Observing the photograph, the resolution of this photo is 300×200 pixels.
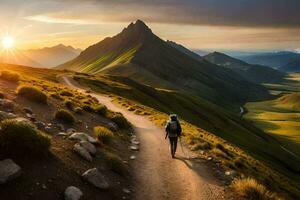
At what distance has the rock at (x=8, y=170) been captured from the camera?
14.5 m

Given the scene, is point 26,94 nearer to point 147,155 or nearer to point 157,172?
point 147,155

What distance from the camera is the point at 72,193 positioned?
1573 cm

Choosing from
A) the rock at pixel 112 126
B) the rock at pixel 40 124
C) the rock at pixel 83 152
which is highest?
the rock at pixel 40 124

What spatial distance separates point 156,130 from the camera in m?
39.8

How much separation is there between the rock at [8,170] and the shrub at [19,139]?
95 cm

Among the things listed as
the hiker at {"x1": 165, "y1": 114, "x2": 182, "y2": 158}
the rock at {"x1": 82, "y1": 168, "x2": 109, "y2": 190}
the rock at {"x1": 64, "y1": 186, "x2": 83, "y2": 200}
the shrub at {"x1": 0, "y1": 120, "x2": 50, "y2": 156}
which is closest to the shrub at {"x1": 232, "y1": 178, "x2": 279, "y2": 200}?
the hiker at {"x1": 165, "y1": 114, "x2": 182, "y2": 158}

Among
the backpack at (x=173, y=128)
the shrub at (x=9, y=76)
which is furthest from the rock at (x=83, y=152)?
the shrub at (x=9, y=76)

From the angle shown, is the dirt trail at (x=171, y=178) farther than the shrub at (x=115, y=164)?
No

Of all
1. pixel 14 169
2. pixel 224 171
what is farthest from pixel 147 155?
pixel 14 169

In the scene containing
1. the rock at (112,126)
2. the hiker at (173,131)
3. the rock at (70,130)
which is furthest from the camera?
the rock at (112,126)

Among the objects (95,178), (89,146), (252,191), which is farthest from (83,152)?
(252,191)

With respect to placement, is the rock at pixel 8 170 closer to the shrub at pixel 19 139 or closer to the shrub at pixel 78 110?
the shrub at pixel 19 139

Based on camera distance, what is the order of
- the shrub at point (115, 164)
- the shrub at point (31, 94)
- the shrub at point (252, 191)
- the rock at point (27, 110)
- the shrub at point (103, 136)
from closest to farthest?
the shrub at point (252, 191)
the shrub at point (115, 164)
the rock at point (27, 110)
the shrub at point (103, 136)
the shrub at point (31, 94)

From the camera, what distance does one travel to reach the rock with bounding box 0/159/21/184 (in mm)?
14469
